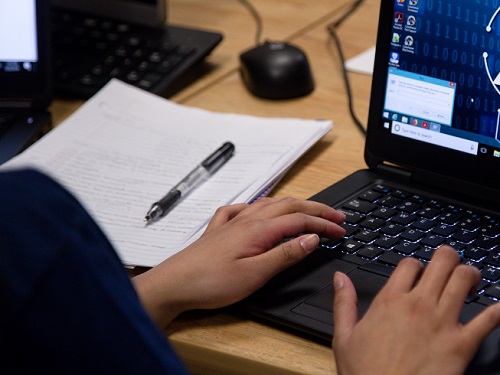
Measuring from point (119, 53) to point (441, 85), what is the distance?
23.7 inches

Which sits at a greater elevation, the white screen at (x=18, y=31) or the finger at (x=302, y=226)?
the white screen at (x=18, y=31)

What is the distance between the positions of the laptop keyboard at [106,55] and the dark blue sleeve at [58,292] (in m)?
0.86

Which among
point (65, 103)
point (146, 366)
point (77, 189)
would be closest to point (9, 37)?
point (65, 103)

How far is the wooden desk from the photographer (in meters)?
0.76

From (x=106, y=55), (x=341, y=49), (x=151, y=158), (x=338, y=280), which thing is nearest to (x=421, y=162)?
(x=338, y=280)

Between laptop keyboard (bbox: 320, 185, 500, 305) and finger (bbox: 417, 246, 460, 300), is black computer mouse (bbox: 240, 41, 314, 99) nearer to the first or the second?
laptop keyboard (bbox: 320, 185, 500, 305)

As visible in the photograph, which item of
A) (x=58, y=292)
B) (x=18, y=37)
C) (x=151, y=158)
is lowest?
(x=151, y=158)

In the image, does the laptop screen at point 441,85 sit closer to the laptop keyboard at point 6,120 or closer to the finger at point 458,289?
the finger at point 458,289

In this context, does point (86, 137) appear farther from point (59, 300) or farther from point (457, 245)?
point (59, 300)

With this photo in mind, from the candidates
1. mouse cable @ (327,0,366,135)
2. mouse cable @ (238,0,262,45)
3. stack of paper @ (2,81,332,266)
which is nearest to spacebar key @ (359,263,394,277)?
stack of paper @ (2,81,332,266)

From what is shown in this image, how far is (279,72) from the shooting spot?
126 centimetres

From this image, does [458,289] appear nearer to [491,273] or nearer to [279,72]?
[491,273]

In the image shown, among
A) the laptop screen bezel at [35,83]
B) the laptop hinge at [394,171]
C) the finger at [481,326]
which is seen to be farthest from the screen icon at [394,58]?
the laptop screen bezel at [35,83]

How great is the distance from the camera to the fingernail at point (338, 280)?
2.48ft
